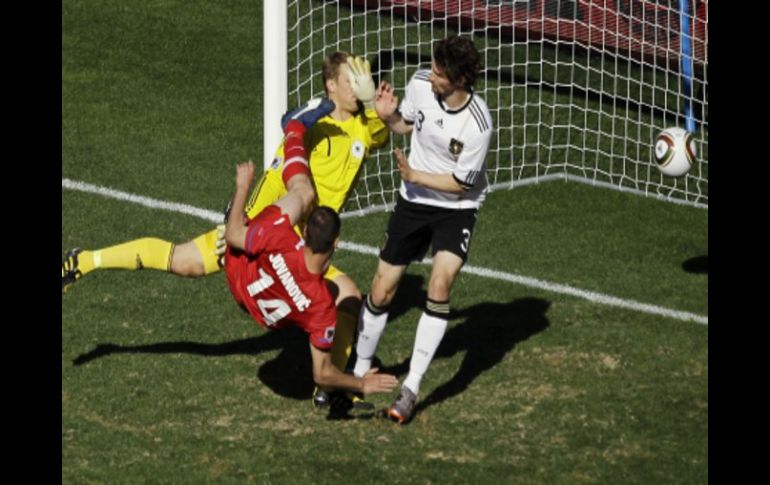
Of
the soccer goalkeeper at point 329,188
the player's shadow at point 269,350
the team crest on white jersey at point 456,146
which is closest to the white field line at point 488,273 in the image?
the player's shadow at point 269,350

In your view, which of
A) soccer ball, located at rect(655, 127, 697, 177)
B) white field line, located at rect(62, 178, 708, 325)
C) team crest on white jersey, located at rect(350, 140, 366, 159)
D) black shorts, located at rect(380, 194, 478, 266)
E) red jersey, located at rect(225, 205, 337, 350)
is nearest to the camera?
red jersey, located at rect(225, 205, 337, 350)

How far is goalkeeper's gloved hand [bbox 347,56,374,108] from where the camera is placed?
41.7 feet

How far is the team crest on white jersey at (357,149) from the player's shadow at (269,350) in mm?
1597

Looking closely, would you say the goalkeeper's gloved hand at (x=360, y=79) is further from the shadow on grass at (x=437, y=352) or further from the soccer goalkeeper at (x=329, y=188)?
the shadow on grass at (x=437, y=352)

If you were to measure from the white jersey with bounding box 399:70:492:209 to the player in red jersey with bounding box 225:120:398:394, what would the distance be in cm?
116

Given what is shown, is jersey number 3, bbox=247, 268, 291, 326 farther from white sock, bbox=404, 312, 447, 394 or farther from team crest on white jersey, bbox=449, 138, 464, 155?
team crest on white jersey, bbox=449, 138, 464, 155

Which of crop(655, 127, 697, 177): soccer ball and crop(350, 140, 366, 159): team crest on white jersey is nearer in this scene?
crop(350, 140, 366, 159): team crest on white jersey

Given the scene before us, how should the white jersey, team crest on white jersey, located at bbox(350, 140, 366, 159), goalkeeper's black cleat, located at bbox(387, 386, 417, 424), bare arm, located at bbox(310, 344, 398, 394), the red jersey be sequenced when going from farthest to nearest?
team crest on white jersey, located at bbox(350, 140, 366, 159), the white jersey, goalkeeper's black cleat, located at bbox(387, 386, 417, 424), the red jersey, bare arm, located at bbox(310, 344, 398, 394)

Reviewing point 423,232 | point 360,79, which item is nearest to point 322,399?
point 423,232

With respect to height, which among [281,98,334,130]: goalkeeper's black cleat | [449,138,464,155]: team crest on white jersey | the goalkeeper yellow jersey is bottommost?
the goalkeeper yellow jersey

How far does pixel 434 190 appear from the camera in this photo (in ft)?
40.8

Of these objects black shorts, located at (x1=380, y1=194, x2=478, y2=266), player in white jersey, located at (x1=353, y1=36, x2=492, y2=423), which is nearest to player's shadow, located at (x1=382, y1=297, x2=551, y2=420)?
player in white jersey, located at (x1=353, y1=36, x2=492, y2=423)

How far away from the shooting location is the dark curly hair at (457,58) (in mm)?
11992

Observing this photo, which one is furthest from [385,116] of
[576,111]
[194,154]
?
[576,111]
